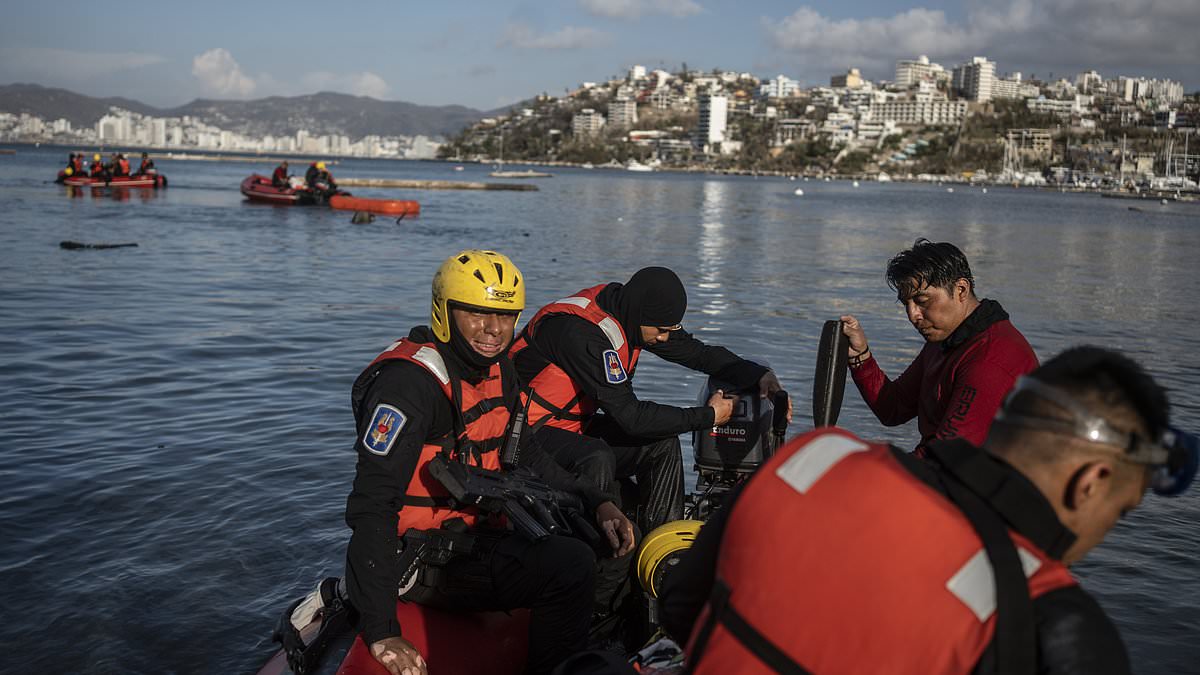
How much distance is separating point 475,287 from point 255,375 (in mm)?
8387

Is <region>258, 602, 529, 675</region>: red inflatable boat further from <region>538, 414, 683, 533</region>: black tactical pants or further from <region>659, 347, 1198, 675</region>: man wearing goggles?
<region>659, 347, 1198, 675</region>: man wearing goggles

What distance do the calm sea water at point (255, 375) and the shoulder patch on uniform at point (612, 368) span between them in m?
2.35

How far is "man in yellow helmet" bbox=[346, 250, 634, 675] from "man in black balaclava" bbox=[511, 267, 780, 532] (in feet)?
Answer: 3.15

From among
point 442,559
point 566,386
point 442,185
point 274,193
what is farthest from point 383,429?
point 442,185

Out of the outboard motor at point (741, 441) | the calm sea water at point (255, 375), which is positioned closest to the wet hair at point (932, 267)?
the outboard motor at point (741, 441)

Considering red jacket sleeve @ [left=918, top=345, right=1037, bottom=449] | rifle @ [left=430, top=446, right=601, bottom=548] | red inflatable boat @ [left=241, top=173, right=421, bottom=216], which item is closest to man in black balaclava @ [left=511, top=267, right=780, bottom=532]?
rifle @ [left=430, top=446, right=601, bottom=548]

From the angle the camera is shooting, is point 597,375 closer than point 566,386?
Yes

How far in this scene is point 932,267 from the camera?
4402 millimetres

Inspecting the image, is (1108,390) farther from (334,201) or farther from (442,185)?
(442,185)

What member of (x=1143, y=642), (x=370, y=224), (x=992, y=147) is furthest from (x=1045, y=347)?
(x=992, y=147)

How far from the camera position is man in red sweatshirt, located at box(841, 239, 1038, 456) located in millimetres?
4039

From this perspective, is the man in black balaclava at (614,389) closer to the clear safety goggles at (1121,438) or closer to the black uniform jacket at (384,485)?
the black uniform jacket at (384,485)

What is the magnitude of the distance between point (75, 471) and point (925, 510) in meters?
7.79

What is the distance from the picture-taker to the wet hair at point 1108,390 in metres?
1.78
